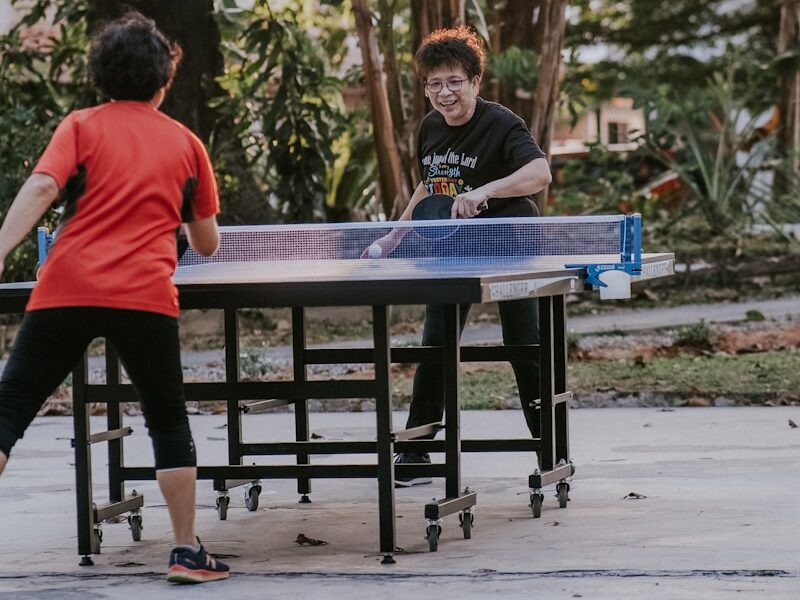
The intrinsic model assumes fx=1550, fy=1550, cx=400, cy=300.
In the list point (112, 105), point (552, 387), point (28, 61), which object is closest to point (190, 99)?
point (28, 61)

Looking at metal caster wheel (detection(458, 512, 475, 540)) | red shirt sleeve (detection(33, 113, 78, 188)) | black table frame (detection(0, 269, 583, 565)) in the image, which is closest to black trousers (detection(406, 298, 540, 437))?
black table frame (detection(0, 269, 583, 565))

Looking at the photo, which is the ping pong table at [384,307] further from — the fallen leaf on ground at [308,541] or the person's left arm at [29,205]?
the person's left arm at [29,205]

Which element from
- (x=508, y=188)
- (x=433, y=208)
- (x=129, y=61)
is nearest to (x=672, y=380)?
(x=433, y=208)

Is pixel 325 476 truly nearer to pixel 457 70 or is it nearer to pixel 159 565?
pixel 159 565

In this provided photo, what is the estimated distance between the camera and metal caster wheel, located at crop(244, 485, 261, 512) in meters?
6.46

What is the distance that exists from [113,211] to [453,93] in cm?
232

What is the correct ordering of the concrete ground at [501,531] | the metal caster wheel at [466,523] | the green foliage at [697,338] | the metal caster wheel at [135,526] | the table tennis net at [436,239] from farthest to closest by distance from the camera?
the green foliage at [697,338] < the table tennis net at [436,239] < the metal caster wheel at [135,526] < the metal caster wheel at [466,523] < the concrete ground at [501,531]

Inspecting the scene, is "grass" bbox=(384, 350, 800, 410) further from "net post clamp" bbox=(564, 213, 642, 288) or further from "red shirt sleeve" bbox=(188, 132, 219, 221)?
"red shirt sleeve" bbox=(188, 132, 219, 221)

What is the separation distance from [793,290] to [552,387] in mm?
9496

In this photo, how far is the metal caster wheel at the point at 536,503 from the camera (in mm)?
6055

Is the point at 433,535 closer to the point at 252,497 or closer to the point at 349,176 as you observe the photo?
the point at 252,497

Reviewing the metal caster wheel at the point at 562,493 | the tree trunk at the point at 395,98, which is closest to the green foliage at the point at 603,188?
the tree trunk at the point at 395,98

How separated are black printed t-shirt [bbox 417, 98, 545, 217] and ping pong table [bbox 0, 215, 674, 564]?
0.46 meters

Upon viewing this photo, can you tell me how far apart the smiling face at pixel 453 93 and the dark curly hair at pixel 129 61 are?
1984 millimetres
